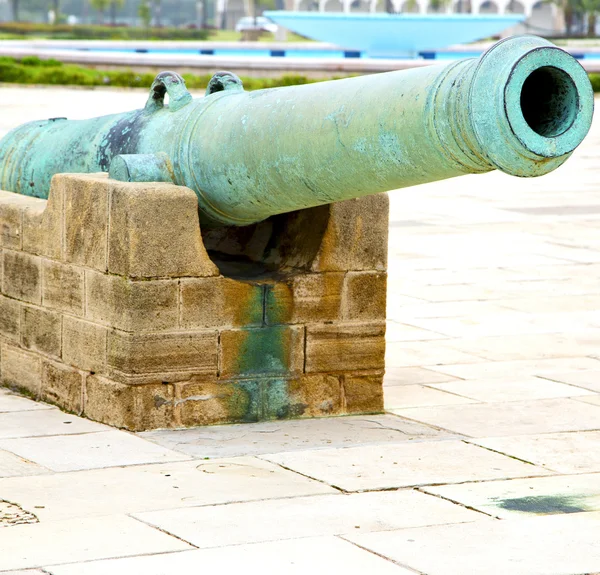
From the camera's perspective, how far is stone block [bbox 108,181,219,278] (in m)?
5.47

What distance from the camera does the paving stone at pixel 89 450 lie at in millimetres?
5129

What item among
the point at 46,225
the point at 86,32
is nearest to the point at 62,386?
the point at 46,225

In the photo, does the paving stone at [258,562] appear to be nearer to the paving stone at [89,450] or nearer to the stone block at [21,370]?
the paving stone at [89,450]

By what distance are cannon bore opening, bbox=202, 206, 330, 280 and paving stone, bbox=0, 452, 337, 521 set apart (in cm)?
114

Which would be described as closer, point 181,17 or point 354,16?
point 354,16

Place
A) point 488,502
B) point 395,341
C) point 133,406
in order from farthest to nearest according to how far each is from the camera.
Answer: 1. point 395,341
2. point 133,406
3. point 488,502

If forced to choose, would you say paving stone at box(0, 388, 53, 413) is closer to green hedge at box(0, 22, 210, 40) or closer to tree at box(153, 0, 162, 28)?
green hedge at box(0, 22, 210, 40)

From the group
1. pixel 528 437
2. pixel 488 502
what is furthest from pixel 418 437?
pixel 488 502

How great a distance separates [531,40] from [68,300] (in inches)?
96.6

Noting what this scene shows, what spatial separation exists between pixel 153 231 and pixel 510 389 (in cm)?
200

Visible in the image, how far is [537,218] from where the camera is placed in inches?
506

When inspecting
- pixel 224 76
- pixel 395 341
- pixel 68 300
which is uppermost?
pixel 224 76

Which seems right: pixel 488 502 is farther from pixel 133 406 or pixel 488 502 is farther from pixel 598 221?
pixel 598 221

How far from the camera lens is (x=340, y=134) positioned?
4.90 meters
